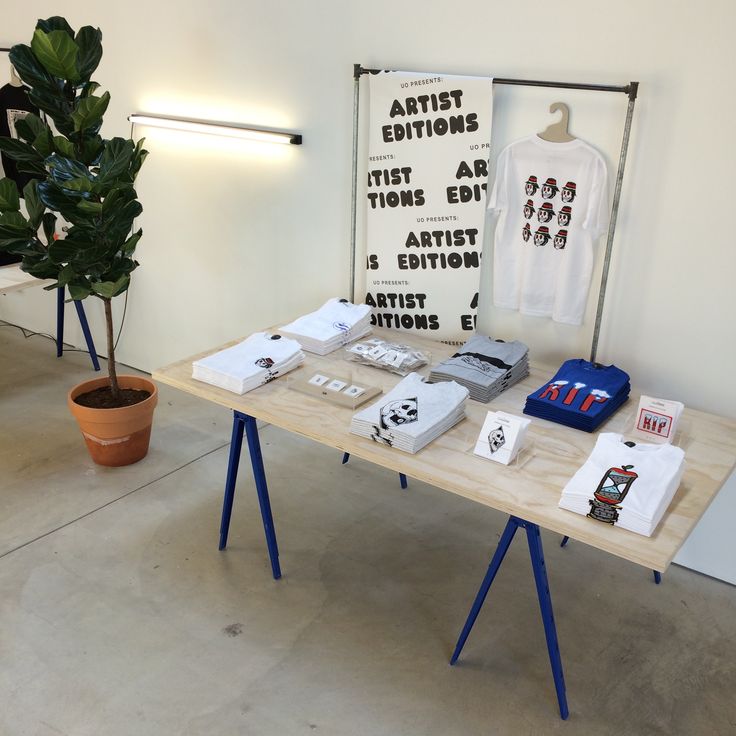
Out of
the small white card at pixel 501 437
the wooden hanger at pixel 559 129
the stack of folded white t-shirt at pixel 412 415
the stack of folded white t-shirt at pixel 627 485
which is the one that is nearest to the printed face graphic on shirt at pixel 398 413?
the stack of folded white t-shirt at pixel 412 415

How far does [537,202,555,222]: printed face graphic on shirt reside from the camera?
2.81 meters

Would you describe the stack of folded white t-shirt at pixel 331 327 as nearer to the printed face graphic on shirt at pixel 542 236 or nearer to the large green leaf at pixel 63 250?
the printed face graphic on shirt at pixel 542 236

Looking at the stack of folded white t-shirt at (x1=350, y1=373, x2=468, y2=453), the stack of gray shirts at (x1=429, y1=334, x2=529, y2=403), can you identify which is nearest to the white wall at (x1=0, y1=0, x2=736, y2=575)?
the stack of gray shirts at (x1=429, y1=334, x2=529, y2=403)

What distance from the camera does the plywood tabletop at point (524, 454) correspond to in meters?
1.94

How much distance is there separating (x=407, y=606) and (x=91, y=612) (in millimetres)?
1142

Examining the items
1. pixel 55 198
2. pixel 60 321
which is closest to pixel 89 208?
pixel 55 198

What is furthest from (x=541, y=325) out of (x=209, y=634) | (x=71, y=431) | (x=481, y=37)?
(x=71, y=431)

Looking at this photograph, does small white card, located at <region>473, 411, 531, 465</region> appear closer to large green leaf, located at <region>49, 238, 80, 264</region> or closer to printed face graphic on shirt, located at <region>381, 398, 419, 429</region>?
printed face graphic on shirt, located at <region>381, 398, 419, 429</region>

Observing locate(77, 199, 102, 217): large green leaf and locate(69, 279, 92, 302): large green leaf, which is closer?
locate(77, 199, 102, 217): large green leaf

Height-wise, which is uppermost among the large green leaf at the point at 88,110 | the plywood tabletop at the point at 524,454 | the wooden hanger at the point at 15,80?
the wooden hanger at the point at 15,80

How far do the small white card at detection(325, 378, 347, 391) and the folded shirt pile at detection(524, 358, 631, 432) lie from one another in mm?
636

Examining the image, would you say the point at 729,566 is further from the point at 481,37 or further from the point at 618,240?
the point at 481,37

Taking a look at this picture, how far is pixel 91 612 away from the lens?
270 centimetres

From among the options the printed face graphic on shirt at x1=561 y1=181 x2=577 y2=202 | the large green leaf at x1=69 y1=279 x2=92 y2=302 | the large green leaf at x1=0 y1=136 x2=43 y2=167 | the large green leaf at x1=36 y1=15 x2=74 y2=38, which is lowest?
the large green leaf at x1=69 y1=279 x2=92 y2=302
